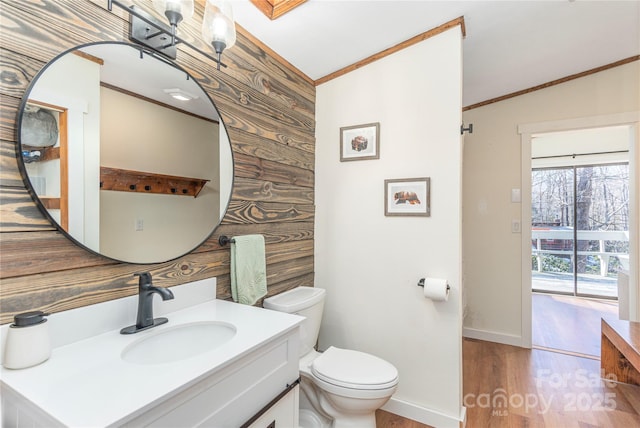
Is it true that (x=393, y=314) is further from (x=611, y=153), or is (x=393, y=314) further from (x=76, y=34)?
(x=611, y=153)

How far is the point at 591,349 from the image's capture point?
281cm

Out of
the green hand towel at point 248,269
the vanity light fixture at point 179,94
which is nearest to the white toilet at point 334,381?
the green hand towel at point 248,269

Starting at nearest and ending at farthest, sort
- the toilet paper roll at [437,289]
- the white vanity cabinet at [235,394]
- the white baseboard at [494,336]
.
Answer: the white vanity cabinet at [235,394] < the toilet paper roll at [437,289] < the white baseboard at [494,336]

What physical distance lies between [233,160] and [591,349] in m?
3.41

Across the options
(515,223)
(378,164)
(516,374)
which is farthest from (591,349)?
(378,164)

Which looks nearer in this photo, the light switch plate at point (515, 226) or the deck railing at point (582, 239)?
the light switch plate at point (515, 226)

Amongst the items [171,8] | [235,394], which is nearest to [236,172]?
[171,8]

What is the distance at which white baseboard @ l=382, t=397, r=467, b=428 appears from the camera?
5.91ft

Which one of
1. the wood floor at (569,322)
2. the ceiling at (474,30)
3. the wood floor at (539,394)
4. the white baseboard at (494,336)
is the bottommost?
the wood floor at (539,394)

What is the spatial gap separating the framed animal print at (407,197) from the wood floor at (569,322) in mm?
2130

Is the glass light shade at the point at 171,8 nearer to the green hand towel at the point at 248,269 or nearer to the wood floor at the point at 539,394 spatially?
the green hand towel at the point at 248,269

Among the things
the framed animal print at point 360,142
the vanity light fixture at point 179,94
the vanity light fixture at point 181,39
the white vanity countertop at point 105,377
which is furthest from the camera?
the framed animal print at point 360,142

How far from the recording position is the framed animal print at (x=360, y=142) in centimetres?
205

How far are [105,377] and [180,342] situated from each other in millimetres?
390
